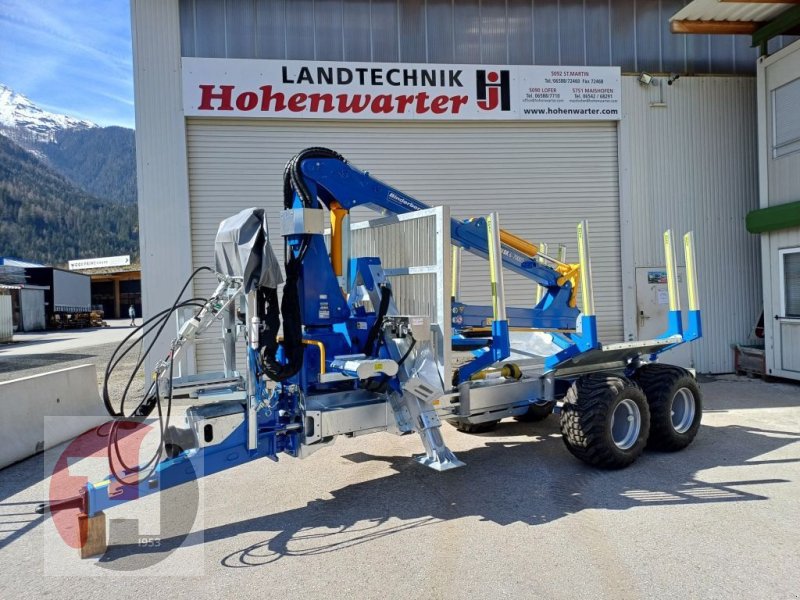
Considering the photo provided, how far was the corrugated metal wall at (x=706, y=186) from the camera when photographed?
11945 mm

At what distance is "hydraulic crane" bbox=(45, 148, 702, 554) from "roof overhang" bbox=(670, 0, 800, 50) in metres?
6.22

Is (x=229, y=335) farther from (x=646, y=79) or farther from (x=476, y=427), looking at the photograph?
(x=646, y=79)

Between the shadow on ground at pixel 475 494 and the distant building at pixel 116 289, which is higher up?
the distant building at pixel 116 289

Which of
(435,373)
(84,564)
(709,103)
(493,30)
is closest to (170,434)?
(84,564)

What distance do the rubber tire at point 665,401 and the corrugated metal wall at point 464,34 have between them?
7168 millimetres

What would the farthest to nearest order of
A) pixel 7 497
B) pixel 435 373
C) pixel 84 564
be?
pixel 7 497 < pixel 435 373 < pixel 84 564

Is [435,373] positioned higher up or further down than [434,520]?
higher up

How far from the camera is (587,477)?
580 centimetres

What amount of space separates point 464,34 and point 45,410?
925 centimetres

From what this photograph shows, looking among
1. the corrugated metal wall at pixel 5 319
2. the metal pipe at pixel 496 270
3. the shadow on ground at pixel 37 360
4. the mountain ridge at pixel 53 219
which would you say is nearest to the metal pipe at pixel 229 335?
the metal pipe at pixel 496 270

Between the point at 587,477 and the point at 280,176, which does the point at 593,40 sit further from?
the point at 587,477

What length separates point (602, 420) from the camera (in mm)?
5820

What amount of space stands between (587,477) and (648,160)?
815 centimetres

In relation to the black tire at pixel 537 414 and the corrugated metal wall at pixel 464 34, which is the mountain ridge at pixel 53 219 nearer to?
the corrugated metal wall at pixel 464 34
